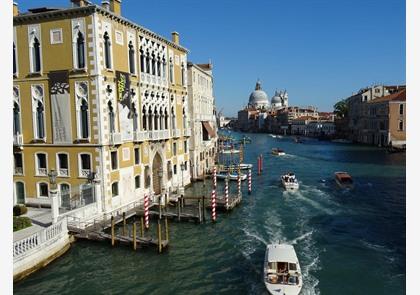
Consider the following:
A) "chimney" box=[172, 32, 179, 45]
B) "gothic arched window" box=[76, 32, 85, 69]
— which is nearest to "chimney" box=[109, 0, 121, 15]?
"gothic arched window" box=[76, 32, 85, 69]

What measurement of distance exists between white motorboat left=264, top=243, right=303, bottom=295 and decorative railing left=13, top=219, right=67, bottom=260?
8.25m

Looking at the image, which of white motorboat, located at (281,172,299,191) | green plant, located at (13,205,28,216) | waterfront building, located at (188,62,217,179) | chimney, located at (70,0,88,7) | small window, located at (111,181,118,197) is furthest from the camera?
waterfront building, located at (188,62,217,179)

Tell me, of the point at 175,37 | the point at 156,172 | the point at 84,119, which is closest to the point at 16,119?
the point at 84,119

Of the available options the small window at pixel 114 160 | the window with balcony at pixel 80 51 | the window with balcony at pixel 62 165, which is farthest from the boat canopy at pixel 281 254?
the window with balcony at pixel 80 51

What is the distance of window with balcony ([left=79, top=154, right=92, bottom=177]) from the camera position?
1900 cm

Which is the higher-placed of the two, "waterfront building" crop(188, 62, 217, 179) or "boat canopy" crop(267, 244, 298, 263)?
"waterfront building" crop(188, 62, 217, 179)

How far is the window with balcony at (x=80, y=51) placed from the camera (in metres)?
18.4

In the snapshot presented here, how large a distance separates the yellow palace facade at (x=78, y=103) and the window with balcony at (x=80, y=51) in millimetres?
46

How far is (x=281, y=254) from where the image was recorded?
1355 cm

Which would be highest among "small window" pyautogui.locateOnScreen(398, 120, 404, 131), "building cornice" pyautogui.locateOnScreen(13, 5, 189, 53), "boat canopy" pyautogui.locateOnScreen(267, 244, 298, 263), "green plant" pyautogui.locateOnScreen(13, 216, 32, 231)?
"building cornice" pyautogui.locateOnScreen(13, 5, 189, 53)

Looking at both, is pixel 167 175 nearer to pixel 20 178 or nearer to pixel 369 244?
pixel 20 178

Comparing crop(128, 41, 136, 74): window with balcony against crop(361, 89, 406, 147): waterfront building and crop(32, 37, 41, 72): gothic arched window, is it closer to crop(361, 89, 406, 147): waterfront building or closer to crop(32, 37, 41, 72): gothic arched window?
crop(32, 37, 41, 72): gothic arched window

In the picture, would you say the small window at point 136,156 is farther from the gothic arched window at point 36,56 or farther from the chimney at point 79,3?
the chimney at point 79,3

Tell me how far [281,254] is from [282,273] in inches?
43.9
